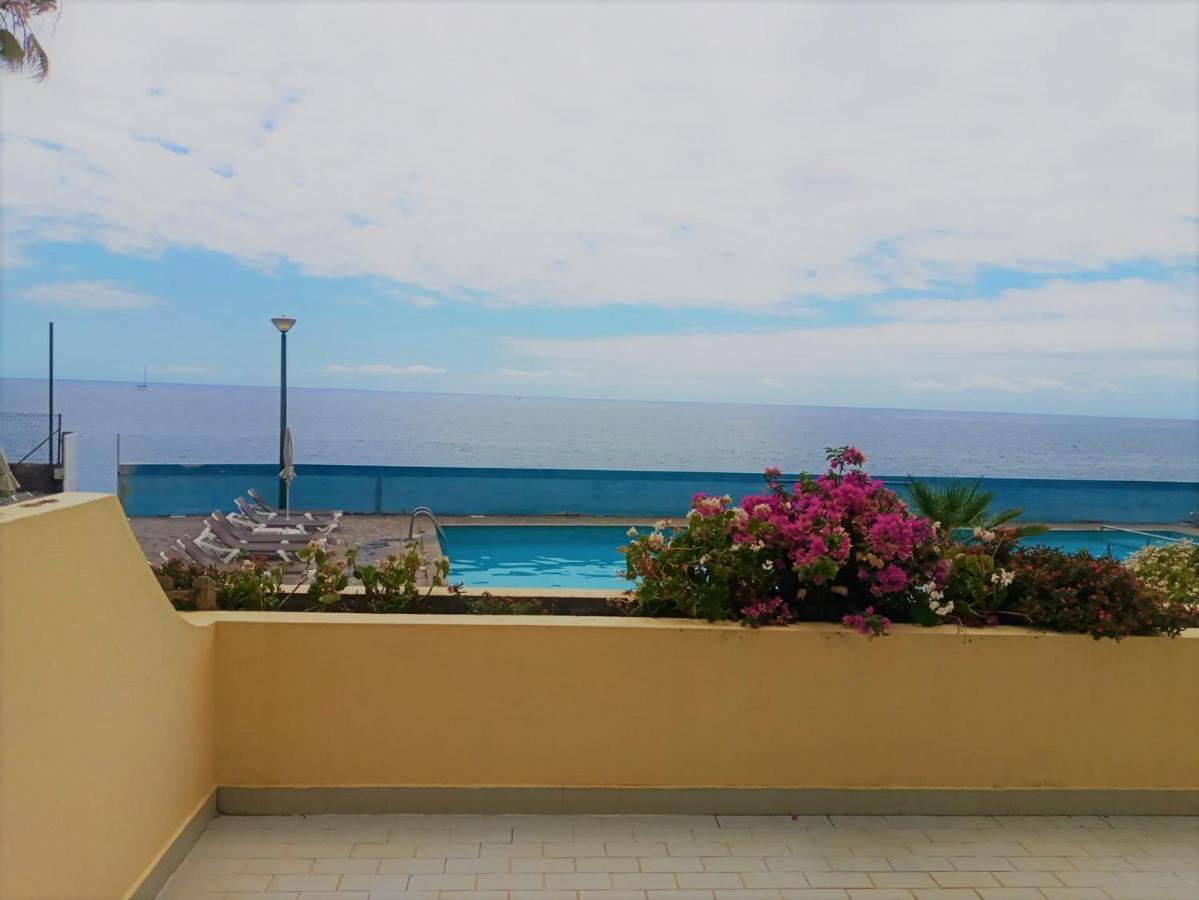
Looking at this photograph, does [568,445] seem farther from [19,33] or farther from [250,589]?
[250,589]

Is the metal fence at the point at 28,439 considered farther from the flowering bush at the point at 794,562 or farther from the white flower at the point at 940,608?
the white flower at the point at 940,608

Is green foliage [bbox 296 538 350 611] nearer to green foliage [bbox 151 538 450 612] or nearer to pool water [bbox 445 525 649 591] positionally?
green foliage [bbox 151 538 450 612]

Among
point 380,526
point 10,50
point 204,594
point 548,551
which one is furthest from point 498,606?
point 10,50

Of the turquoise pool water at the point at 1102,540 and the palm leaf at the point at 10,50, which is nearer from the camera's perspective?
the palm leaf at the point at 10,50

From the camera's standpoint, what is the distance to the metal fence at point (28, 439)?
17.7m

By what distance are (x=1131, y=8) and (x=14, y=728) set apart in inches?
390

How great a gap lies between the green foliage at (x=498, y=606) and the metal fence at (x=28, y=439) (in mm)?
16351

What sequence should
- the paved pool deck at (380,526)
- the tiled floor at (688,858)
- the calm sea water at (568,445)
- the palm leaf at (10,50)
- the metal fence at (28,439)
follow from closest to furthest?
the tiled floor at (688,858), the paved pool deck at (380,526), the palm leaf at (10,50), the metal fence at (28,439), the calm sea water at (568,445)

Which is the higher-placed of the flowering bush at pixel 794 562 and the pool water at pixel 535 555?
the flowering bush at pixel 794 562

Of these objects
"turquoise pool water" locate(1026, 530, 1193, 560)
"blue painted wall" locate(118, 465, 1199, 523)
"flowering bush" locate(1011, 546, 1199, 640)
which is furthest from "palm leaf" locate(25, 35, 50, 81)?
"turquoise pool water" locate(1026, 530, 1193, 560)

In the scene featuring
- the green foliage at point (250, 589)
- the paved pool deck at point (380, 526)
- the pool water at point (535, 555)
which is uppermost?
the green foliage at point (250, 589)

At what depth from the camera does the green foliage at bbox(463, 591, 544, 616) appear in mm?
3869

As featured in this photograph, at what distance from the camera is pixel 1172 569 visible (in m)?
5.43

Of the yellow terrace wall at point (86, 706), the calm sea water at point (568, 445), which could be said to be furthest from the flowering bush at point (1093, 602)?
the calm sea water at point (568, 445)
